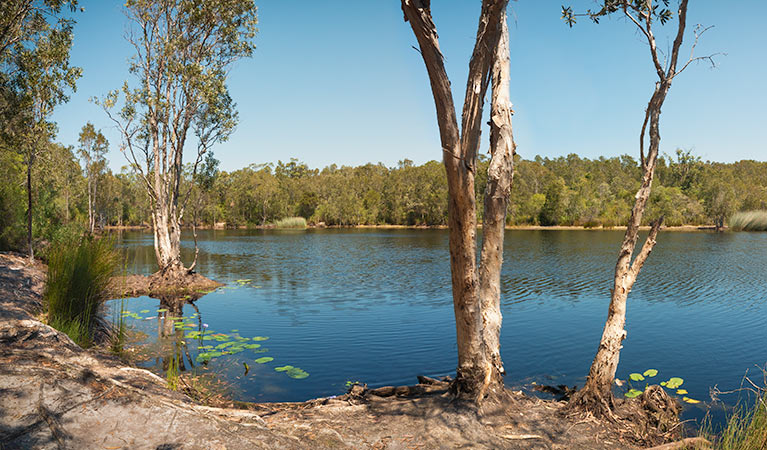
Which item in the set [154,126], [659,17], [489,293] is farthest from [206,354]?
[154,126]

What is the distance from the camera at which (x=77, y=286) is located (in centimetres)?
869

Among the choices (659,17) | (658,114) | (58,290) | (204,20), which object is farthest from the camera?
(204,20)

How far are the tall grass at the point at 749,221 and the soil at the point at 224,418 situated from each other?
7782 cm

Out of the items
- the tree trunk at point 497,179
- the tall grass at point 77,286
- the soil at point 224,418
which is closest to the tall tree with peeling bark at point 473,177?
the tree trunk at point 497,179

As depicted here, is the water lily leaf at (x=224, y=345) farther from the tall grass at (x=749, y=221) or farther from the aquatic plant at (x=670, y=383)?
the tall grass at (x=749, y=221)

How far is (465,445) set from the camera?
465 centimetres

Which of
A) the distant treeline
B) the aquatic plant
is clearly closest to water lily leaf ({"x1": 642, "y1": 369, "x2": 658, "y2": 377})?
the aquatic plant

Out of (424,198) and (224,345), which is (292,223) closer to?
(424,198)

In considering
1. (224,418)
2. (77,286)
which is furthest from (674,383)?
(77,286)

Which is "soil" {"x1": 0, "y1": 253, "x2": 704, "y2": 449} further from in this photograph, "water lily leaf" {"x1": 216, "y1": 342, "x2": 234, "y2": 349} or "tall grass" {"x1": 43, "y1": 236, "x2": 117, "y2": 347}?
"water lily leaf" {"x1": 216, "y1": 342, "x2": 234, "y2": 349}

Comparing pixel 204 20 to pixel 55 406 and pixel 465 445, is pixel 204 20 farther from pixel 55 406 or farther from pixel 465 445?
pixel 465 445

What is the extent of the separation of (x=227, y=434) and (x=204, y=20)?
1698 centimetres

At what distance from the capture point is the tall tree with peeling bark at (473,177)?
4.90 metres

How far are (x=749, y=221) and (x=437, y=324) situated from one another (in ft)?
242
